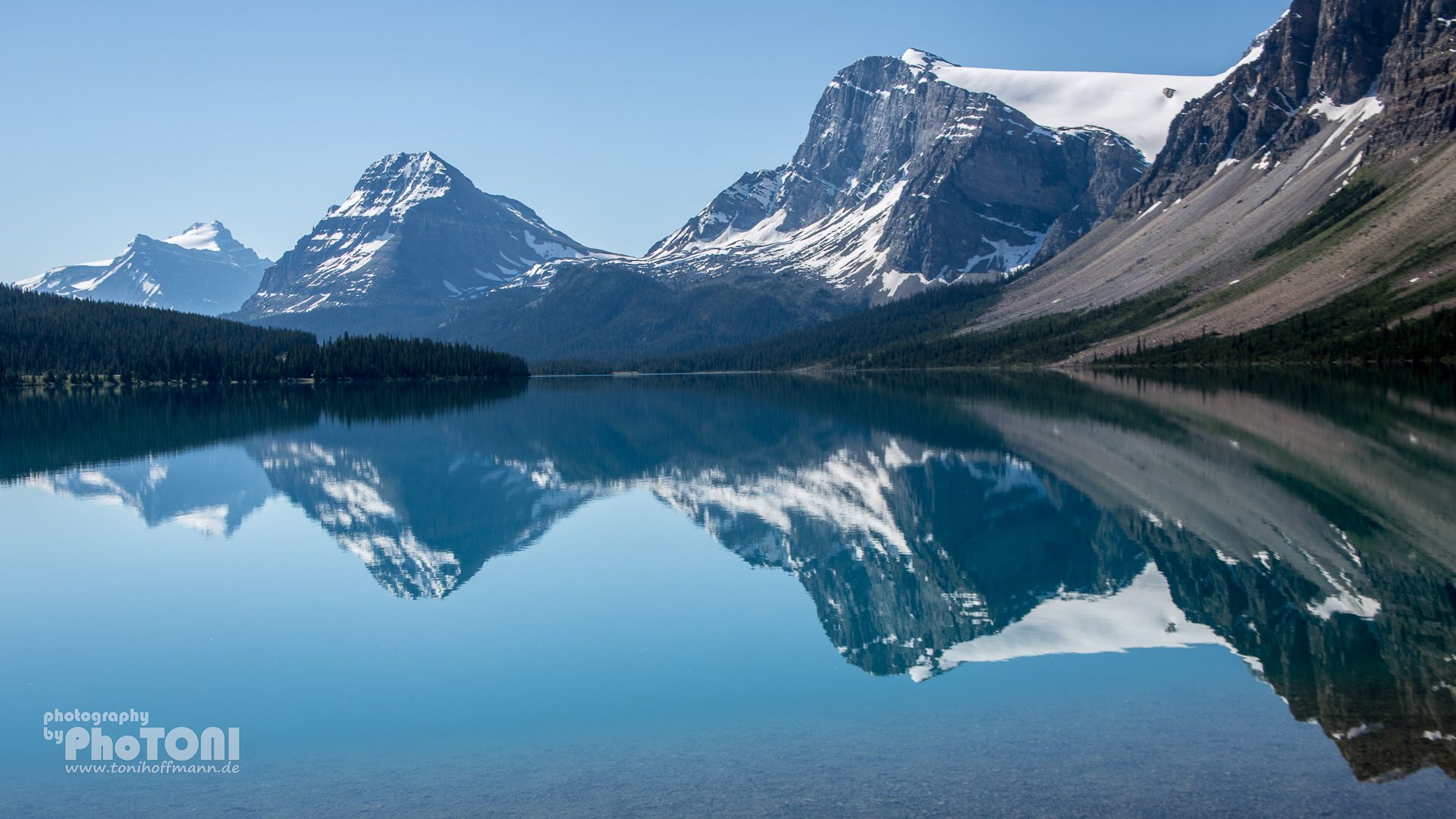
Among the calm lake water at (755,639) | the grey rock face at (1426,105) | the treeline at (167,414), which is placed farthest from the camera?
the grey rock face at (1426,105)

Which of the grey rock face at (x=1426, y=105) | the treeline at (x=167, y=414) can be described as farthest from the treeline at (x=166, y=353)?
the grey rock face at (x=1426, y=105)

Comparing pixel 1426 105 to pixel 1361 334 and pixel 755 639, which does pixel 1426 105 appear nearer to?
pixel 1361 334

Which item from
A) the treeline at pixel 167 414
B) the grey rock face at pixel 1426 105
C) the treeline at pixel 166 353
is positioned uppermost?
the grey rock face at pixel 1426 105

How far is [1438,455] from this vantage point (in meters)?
32.7

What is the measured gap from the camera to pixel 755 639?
661 inches

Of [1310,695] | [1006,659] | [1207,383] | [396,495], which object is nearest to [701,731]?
[1006,659]

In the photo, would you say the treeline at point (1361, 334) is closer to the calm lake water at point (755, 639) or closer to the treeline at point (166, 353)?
the calm lake water at point (755, 639)

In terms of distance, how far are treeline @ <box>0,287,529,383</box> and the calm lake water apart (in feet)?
494

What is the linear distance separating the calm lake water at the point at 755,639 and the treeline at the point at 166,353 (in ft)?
494

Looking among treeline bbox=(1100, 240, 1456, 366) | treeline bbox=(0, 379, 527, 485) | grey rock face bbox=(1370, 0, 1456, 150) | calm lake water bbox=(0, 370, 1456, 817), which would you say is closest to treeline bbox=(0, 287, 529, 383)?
treeline bbox=(0, 379, 527, 485)

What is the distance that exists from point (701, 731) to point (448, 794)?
344 cm

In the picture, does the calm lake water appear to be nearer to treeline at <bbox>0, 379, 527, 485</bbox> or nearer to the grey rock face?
treeline at <bbox>0, 379, 527, 485</bbox>

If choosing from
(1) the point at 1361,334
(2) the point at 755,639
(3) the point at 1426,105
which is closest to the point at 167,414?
(2) the point at 755,639

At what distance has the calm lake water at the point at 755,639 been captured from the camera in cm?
1112
